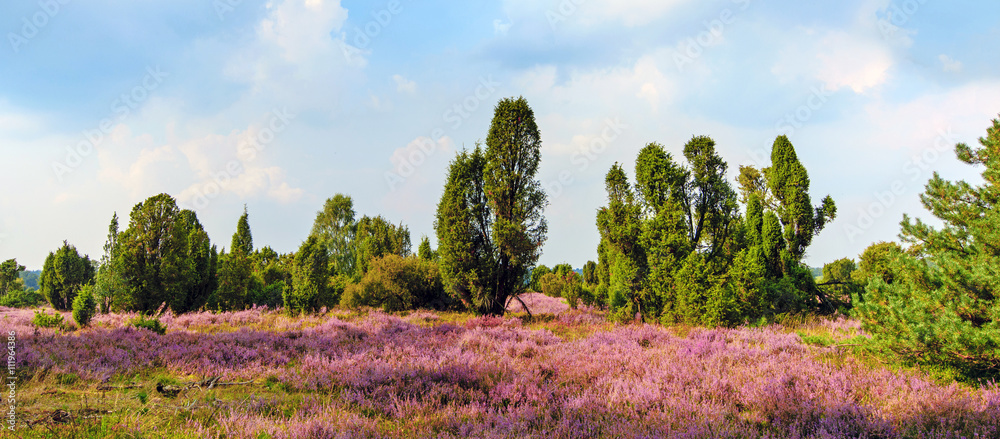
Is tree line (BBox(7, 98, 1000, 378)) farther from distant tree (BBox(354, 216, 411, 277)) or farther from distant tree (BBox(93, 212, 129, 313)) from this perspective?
distant tree (BBox(354, 216, 411, 277))

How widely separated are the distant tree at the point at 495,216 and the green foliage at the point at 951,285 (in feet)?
35.6

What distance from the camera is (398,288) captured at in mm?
18875

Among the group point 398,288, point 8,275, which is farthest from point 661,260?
point 8,275

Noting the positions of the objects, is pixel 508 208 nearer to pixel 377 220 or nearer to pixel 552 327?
pixel 552 327

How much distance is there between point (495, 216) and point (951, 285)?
12558mm

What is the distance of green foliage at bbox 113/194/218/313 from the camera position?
53.5 ft

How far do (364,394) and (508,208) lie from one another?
36.6 ft

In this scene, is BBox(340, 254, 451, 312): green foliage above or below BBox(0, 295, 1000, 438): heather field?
above

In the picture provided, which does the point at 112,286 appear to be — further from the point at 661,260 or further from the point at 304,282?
the point at 661,260

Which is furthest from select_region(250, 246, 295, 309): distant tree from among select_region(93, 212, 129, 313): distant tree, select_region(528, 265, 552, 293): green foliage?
select_region(528, 265, 552, 293): green foliage

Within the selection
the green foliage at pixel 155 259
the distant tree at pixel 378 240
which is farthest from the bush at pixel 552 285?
the green foliage at pixel 155 259

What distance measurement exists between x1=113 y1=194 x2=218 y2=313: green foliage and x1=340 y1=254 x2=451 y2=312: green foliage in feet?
21.3

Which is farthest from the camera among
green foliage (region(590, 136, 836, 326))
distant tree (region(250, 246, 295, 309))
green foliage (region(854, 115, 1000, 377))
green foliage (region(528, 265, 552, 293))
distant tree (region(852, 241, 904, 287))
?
green foliage (region(528, 265, 552, 293))

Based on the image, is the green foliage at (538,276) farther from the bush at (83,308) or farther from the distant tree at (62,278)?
the distant tree at (62,278)
